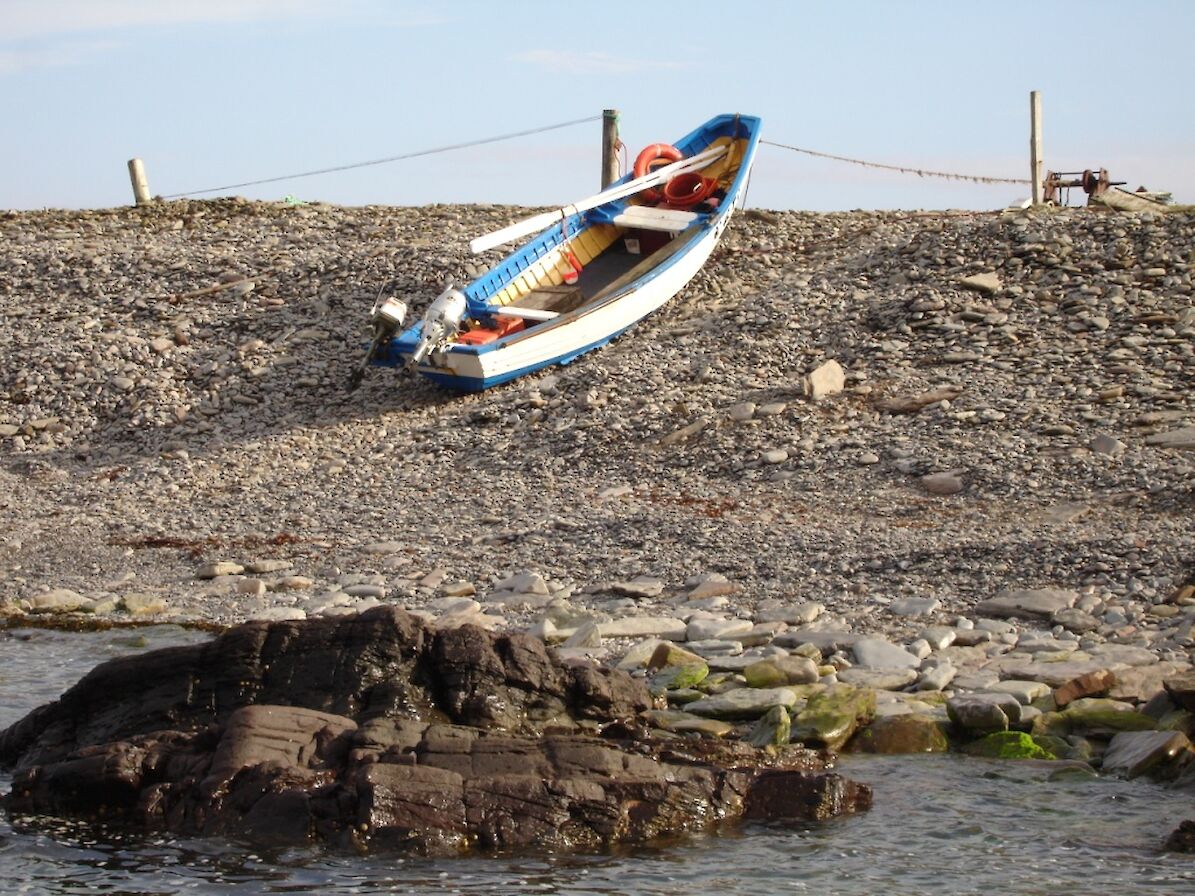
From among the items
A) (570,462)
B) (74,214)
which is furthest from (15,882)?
(74,214)

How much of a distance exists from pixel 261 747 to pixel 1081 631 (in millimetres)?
6878

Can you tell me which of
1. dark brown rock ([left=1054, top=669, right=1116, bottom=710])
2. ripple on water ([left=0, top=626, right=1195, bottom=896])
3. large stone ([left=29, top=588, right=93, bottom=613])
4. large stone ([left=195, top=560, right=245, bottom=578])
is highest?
large stone ([left=195, top=560, right=245, bottom=578])

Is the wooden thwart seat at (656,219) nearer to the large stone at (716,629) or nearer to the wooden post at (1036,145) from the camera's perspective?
the wooden post at (1036,145)

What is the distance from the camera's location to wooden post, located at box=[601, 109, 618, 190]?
29047 millimetres

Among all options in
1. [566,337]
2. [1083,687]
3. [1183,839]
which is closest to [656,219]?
[566,337]

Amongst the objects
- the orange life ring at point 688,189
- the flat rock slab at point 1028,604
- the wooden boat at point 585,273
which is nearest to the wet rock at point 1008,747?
the flat rock slab at point 1028,604

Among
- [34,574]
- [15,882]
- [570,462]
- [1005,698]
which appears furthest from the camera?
[570,462]

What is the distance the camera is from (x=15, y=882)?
346 inches

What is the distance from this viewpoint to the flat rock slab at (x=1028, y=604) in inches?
526

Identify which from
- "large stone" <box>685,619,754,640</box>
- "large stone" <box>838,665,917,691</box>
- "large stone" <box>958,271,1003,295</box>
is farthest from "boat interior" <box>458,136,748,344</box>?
"large stone" <box>838,665,917,691</box>

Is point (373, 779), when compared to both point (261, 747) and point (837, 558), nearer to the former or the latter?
point (261, 747)

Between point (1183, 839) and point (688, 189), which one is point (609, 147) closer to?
point (688, 189)

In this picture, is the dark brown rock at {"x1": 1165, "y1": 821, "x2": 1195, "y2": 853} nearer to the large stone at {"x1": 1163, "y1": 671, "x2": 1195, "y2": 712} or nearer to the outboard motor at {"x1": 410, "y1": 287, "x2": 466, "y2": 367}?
the large stone at {"x1": 1163, "y1": 671, "x2": 1195, "y2": 712}

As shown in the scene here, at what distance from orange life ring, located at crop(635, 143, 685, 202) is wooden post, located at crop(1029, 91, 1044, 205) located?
19.9 ft
